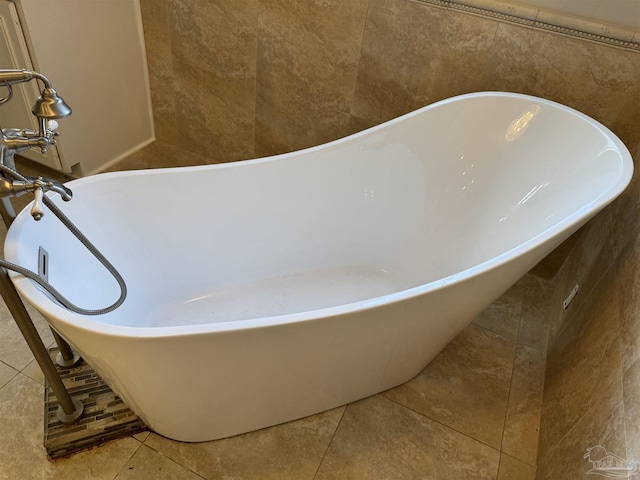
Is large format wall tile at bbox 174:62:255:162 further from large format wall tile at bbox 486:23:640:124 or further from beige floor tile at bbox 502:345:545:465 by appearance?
beige floor tile at bbox 502:345:545:465

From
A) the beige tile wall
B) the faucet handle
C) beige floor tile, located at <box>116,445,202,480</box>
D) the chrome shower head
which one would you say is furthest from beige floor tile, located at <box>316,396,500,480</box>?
the chrome shower head

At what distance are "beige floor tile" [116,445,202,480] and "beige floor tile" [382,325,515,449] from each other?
2.08ft

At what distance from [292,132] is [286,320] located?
125 cm

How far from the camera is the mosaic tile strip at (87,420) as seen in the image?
1286 mm

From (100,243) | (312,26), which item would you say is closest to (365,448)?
(100,243)

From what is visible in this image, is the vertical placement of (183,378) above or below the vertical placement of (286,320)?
below

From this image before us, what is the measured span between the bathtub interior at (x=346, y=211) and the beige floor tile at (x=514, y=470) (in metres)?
0.60

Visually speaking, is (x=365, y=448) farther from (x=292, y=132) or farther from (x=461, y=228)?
(x=292, y=132)

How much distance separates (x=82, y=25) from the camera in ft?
6.11

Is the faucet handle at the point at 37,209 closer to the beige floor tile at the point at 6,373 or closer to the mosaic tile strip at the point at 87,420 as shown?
the mosaic tile strip at the point at 87,420

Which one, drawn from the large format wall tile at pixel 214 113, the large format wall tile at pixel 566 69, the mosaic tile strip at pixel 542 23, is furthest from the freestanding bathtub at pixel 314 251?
the large format wall tile at pixel 214 113

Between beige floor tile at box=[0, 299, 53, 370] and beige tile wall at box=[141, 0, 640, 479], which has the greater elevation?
beige tile wall at box=[141, 0, 640, 479]

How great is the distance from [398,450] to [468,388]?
330 mm

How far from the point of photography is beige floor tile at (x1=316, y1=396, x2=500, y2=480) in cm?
135
